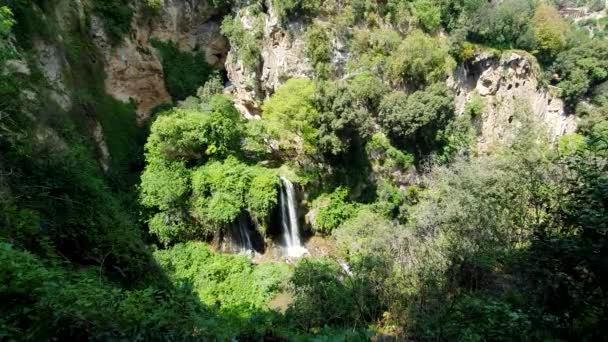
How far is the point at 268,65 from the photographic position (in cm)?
2380

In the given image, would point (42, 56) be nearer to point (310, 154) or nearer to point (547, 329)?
point (310, 154)

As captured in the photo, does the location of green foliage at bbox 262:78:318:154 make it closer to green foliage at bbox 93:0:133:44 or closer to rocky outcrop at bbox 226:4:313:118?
rocky outcrop at bbox 226:4:313:118

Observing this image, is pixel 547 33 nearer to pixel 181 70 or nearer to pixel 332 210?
pixel 332 210

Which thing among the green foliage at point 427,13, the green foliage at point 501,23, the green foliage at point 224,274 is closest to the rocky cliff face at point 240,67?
the green foliage at point 501,23

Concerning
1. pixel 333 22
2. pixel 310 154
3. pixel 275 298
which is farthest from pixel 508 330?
pixel 333 22

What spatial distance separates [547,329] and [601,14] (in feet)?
257

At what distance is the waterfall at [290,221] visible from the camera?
19.4 meters

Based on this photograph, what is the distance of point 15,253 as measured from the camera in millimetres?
4023

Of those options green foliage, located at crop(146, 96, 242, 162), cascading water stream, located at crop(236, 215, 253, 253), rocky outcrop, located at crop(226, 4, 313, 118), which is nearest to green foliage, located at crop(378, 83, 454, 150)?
rocky outcrop, located at crop(226, 4, 313, 118)

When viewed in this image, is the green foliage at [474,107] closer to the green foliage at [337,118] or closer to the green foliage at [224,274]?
the green foliage at [337,118]

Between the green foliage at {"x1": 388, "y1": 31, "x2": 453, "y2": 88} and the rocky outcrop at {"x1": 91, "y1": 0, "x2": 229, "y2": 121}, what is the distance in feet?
40.2

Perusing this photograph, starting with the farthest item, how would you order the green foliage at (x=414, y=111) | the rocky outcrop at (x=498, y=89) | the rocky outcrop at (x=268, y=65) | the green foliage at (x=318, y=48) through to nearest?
the rocky outcrop at (x=498, y=89) < the rocky outcrop at (x=268, y=65) < the green foliage at (x=318, y=48) < the green foliage at (x=414, y=111)

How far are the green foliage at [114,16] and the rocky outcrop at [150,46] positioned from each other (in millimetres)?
356

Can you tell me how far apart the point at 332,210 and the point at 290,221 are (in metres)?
2.29
